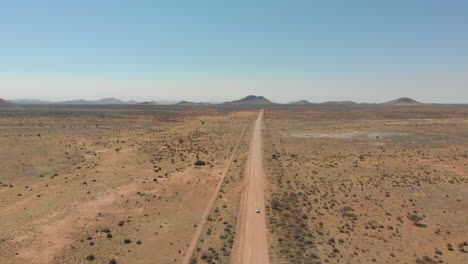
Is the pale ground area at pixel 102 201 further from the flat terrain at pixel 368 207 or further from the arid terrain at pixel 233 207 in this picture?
the flat terrain at pixel 368 207

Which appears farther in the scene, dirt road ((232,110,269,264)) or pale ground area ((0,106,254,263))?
pale ground area ((0,106,254,263))

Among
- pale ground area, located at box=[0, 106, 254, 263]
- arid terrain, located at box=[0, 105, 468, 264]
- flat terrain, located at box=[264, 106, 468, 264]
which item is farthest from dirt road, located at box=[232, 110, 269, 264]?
pale ground area, located at box=[0, 106, 254, 263]

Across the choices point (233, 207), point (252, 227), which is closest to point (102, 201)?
point (233, 207)

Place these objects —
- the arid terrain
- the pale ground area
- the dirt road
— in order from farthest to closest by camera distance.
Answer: the pale ground area, the arid terrain, the dirt road

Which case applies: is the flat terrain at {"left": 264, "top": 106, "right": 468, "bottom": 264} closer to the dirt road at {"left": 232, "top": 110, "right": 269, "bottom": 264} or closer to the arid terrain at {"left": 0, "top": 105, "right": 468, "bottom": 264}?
the arid terrain at {"left": 0, "top": 105, "right": 468, "bottom": 264}

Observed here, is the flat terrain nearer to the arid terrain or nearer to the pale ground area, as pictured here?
the arid terrain

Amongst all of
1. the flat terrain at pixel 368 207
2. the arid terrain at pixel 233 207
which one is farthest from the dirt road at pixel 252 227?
the flat terrain at pixel 368 207

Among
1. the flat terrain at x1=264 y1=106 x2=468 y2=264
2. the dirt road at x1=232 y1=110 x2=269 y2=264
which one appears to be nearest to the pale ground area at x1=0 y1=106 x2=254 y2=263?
the dirt road at x1=232 y1=110 x2=269 y2=264

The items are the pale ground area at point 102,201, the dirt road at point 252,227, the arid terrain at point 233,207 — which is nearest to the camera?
the dirt road at point 252,227

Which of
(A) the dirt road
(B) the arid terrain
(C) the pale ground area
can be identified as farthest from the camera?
(C) the pale ground area
